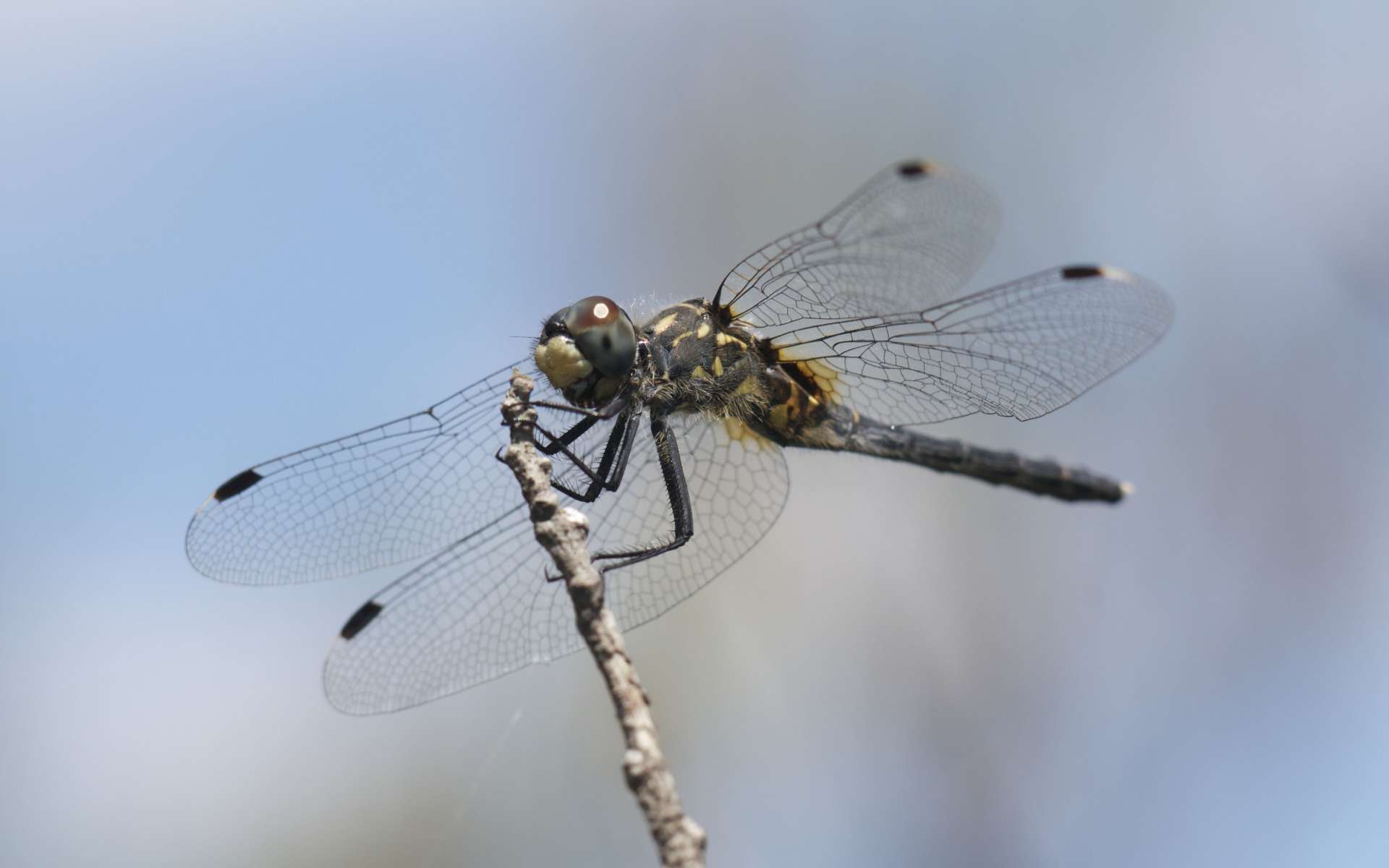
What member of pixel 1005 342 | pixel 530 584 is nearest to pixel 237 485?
pixel 530 584

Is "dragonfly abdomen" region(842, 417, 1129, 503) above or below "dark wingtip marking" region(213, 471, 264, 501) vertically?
below

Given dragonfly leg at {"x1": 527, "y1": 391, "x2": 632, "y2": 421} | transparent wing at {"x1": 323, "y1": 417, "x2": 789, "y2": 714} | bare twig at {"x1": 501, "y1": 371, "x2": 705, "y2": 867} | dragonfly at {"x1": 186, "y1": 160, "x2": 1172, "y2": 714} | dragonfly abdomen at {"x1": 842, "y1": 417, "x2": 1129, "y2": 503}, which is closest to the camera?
Answer: bare twig at {"x1": 501, "y1": 371, "x2": 705, "y2": 867}

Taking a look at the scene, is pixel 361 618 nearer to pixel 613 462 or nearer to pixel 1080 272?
pixel 613 462

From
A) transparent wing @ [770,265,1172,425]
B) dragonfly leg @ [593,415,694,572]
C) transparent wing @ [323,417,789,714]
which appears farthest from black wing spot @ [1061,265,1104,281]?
dragonfly leg @ [593,415,694,572]

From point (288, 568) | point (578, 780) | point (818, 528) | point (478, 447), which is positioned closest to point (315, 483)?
point (288, 568)

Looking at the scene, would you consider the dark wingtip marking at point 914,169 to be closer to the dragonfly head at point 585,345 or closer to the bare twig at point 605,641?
the dragonfly head at point 585,345

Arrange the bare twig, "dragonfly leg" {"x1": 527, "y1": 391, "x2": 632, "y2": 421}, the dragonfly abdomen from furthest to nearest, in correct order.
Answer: the dragonfly abdomen, "dragonfly leg" {"x1": 527, "y1": 391, "x2": 632, "y2": 421}, the bare twig

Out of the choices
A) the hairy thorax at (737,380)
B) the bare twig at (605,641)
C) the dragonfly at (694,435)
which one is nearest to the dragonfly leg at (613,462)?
the dragonfly at (694,435)

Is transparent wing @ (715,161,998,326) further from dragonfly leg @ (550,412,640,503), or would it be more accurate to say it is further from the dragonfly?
dragonfly leg @ (550,412,640,503)
